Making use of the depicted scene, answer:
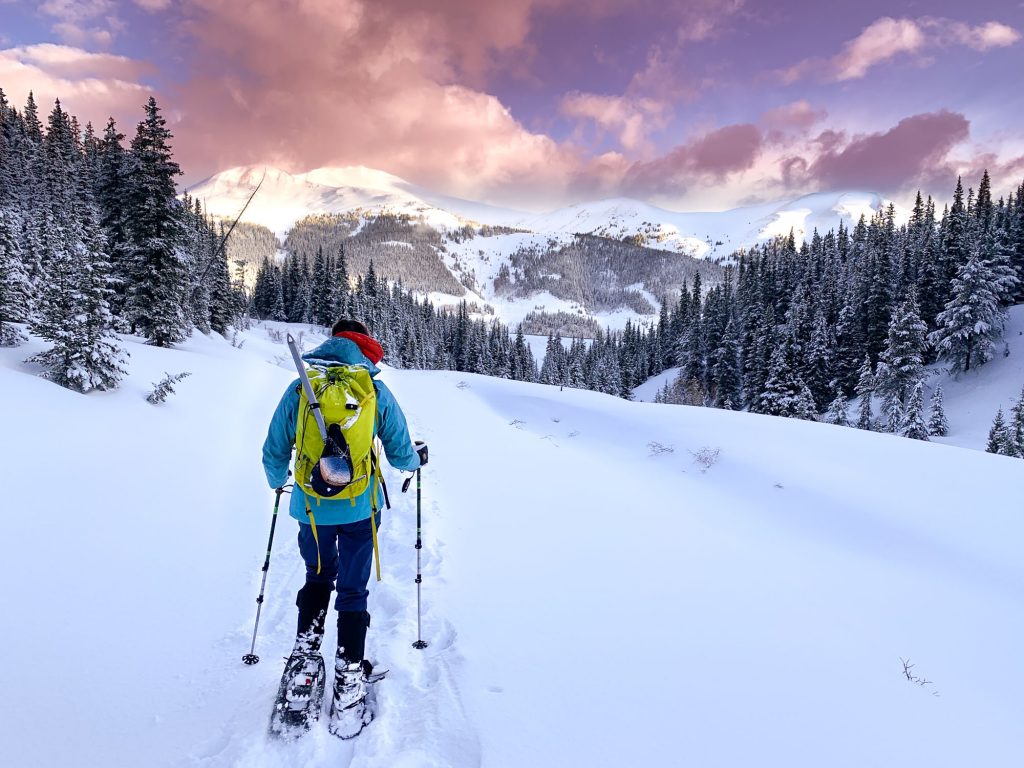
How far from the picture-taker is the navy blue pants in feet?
11.5

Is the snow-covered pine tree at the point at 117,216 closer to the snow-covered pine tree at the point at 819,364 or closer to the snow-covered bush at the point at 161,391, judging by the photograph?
the snow-covered bush at the point at 161,391

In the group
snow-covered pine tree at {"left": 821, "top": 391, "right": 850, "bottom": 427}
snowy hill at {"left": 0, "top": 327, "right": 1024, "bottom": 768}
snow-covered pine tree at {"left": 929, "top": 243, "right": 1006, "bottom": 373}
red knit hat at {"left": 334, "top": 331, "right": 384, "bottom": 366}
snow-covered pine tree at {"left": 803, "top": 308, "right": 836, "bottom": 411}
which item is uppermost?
snow-covered pine tree at {"left": 929, "top": 243, "right": 1006, "bottom": 373}

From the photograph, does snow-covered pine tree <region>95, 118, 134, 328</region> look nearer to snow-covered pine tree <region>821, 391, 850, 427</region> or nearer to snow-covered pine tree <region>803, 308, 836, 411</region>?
snow-covered pine tree <region>821, 391, 850, 427</region>

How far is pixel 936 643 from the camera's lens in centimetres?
530

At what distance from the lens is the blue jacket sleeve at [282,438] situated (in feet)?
11.5

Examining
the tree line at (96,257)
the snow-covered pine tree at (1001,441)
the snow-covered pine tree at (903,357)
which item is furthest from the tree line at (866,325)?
the tree line at (96,257)

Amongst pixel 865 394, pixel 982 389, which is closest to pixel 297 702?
pixel 865 394


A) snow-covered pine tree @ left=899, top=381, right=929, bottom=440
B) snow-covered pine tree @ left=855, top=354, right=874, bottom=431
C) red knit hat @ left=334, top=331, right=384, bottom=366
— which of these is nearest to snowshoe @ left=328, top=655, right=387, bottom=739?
red knit hat @ left=334, top=331, right=384, bottom=366

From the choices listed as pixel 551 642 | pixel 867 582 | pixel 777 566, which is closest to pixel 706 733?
pixel 551 642

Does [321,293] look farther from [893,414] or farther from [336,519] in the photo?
[336,519]

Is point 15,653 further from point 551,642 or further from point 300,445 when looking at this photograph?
point 551,642

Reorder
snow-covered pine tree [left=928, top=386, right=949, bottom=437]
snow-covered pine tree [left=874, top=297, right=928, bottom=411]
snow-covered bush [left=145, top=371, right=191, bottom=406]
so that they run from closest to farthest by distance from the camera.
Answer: snow-covered bush [left=145, top=371, right=191, bottom=406]
snow-covered pine tree [left=928, top=386, right=949, bottom=437]
snow-covered pine tree [left=874, top=297, right=928, bottom=411]

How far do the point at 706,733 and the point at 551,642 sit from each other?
145cm

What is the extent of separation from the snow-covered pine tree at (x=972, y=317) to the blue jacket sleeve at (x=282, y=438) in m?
56.6
